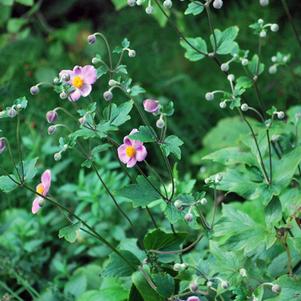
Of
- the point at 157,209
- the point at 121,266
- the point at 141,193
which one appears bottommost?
the point at 157,209

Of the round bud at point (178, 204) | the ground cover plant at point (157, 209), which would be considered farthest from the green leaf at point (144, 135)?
the round bud at point (178, 204)

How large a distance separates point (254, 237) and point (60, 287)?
66 cm

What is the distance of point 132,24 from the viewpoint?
10.2 feet

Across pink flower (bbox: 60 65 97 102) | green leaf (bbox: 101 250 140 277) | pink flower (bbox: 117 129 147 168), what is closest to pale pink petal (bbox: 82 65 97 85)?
pink flower (bbox: 60 65 97 102)

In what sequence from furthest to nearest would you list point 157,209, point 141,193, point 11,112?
point 157,209 < point 141,193 < point 11,112

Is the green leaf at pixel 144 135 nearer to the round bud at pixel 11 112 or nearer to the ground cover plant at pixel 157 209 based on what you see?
the ground cover plant at pixel 157 209

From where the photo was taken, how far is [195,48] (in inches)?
57.9

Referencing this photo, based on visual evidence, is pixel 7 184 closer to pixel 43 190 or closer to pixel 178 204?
pixel 43 190

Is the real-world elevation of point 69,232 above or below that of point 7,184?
below

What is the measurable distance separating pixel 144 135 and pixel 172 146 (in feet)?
0.17

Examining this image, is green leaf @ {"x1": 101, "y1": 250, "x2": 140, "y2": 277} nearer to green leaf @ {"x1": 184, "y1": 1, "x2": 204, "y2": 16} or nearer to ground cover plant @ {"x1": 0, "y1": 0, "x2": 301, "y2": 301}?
ground cover plant @ {"x1": 0, "y1": 0, "x2": 301, "y2": 301}

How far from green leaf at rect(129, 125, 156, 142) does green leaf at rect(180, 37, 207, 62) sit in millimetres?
249

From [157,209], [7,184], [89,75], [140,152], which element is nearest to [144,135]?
[140,152]

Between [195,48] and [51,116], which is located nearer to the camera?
[51,116]
